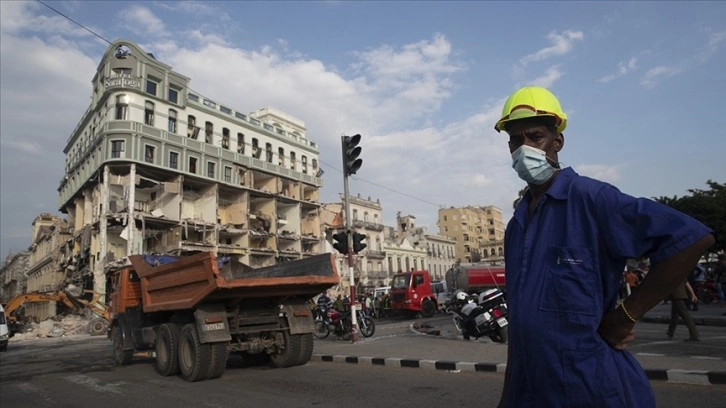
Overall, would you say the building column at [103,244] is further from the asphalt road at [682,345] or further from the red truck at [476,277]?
the asphalt road at [682,345]

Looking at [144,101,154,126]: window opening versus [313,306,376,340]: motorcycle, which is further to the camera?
[144,101,154,126]: window opening

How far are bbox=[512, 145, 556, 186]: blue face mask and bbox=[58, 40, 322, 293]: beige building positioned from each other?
38.0 metres

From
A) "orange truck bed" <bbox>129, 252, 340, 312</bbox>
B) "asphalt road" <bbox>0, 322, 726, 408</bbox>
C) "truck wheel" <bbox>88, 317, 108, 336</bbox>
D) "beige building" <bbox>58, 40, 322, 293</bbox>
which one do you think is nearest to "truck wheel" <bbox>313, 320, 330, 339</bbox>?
"asphalt road" <bbox>0, 322, 726, 408</bbox>

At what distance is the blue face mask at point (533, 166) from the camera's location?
225cm

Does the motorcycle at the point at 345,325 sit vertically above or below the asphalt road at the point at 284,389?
above

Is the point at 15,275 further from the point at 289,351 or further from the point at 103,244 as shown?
the point at 289,351

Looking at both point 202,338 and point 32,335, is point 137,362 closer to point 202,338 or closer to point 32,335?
point 202,338

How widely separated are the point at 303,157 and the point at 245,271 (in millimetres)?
45800

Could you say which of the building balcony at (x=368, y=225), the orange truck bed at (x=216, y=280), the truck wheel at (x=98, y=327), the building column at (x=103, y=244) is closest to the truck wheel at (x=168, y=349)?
the orange truck bed at (x=216, y=280)

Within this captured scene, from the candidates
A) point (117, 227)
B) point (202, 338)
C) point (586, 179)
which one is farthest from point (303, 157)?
point (586, 179)

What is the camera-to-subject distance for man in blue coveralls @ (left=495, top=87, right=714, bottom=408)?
1.76 m

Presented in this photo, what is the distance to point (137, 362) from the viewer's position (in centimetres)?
1279

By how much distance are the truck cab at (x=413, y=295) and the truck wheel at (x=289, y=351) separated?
624 inches

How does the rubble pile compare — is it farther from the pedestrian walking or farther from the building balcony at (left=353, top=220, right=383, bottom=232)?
the building balcony at (left=353, top=220, right=383, bottom=232)
